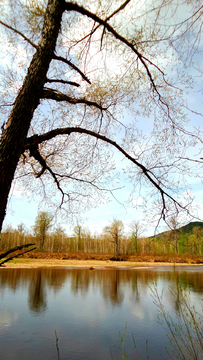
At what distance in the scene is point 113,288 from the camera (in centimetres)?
1076

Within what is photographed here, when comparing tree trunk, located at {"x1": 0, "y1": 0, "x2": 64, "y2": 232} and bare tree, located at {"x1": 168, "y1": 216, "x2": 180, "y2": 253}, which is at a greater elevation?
tree trunk, located at {"x1": 0, "y1": 0, "x2": 64, "y2": 232}

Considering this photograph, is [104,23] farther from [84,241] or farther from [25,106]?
[84,241]

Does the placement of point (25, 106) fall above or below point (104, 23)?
below

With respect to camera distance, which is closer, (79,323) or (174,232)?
(174,232)

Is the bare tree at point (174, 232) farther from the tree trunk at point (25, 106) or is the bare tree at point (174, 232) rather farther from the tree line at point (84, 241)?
the tree line at point (84, 241)

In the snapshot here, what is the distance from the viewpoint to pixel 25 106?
221 centimetres

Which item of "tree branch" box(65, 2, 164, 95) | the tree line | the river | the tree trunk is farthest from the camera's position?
the tree line

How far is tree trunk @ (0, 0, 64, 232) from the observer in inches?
75.5

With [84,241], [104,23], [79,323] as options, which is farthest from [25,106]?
[84,241]

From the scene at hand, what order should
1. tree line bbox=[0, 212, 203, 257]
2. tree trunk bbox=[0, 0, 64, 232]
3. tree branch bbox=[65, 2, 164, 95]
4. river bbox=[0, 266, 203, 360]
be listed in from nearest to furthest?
tree trunk bbox=[0, 0, 64, 232] → tree branch bbox=[65, 2, 164, 95] → river bbox=[0, 266, 203, 360] → tree line bbox=[0, 212, 203, 257]

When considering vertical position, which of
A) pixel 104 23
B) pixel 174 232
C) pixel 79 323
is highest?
pixel 104 23

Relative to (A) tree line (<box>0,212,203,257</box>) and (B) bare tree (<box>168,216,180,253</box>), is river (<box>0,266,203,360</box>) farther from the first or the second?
(A) tree line (<box>0,212,203,257</box>)

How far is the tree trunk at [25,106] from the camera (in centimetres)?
192

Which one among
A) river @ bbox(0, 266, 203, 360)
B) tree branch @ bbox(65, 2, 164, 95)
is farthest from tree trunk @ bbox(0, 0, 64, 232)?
river @ bbox(0, 266, 203, 360)
